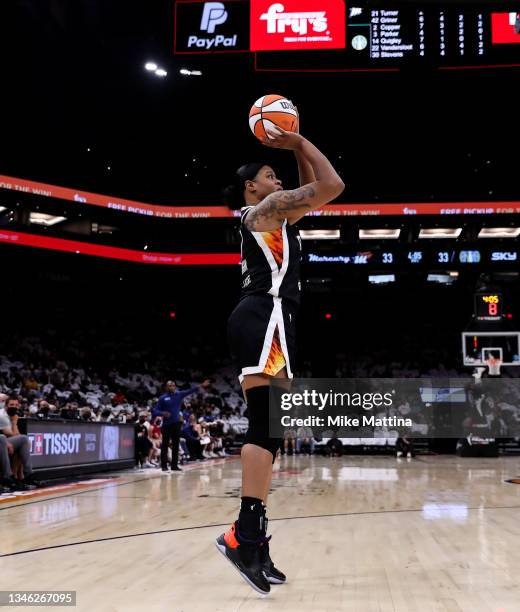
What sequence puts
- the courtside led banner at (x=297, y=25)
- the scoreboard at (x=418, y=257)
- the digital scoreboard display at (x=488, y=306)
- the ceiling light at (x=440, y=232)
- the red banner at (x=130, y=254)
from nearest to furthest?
1. the courtside led banner at (x=297, y=25)
2. the digital scoreboard display at (x=488, y=306)
3. the red banner at (x=130, y=254)
4. the scoreboard at (x=418, y=257)
5. the ceiling light at (x=440, y=232)

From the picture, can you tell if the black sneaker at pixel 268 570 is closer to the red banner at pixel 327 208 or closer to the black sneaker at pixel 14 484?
the black sneaker at pixel 14 484

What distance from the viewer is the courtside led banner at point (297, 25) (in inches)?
513

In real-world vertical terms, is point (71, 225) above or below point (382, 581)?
above

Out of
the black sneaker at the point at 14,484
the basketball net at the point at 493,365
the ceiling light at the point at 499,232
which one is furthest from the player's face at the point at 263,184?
the ceiling light at the point at 499,232

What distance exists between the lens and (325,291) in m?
26.0

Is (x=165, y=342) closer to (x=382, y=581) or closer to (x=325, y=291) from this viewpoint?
(x=325, y=291)

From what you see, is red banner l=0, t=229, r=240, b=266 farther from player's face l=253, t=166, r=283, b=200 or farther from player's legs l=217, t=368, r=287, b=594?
player's legs l=217, t=368, r=287, b=594

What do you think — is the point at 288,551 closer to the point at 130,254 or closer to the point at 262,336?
the point at 262,336

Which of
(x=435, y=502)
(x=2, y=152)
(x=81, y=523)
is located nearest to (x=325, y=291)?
(x=2, y=152)

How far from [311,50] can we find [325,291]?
13.5 m

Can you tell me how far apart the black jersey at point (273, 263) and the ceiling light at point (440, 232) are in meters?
23.9

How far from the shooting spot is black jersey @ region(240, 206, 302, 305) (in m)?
2.97

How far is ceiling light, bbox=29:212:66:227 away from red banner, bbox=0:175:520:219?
1.11m

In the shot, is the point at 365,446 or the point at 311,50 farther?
the point at 365,446
